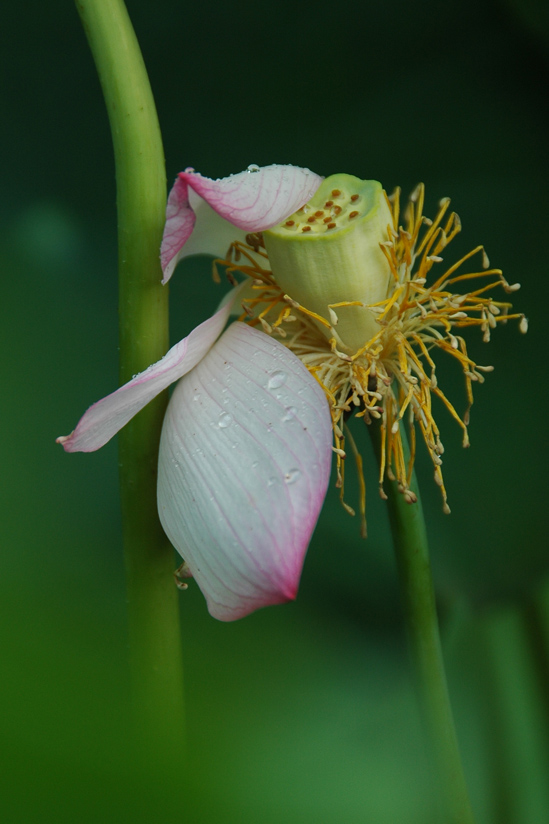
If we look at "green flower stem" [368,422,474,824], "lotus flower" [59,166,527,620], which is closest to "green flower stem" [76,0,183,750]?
"lotus flower" [59,166,527,620]

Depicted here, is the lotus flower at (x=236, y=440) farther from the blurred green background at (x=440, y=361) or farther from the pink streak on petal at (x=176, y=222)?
the blurred green background at (x=440, y=361)

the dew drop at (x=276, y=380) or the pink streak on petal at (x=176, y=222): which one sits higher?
the pink streak on petal at (x=176, y=222)

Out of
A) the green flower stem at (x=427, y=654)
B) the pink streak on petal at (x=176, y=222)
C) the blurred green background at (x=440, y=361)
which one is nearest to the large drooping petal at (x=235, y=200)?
the pink streak on petal at (x=176, y=222)

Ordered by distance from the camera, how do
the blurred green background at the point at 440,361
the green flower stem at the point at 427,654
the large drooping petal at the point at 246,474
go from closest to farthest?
1. the large drooping petal at the point at 246,474
2. the green flower stem at the point at 427,654
3. the blurred green background at the point at 440,361

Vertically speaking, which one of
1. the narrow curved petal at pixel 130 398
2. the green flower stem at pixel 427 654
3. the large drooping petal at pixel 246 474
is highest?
the narrow curved petal at pixel 130 398

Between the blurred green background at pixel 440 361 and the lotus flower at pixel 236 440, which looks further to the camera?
the blurred green background at pixel 440 361

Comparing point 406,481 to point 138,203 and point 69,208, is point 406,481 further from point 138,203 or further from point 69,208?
point 69,208

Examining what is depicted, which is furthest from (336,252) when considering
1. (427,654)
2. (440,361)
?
(440,361)
